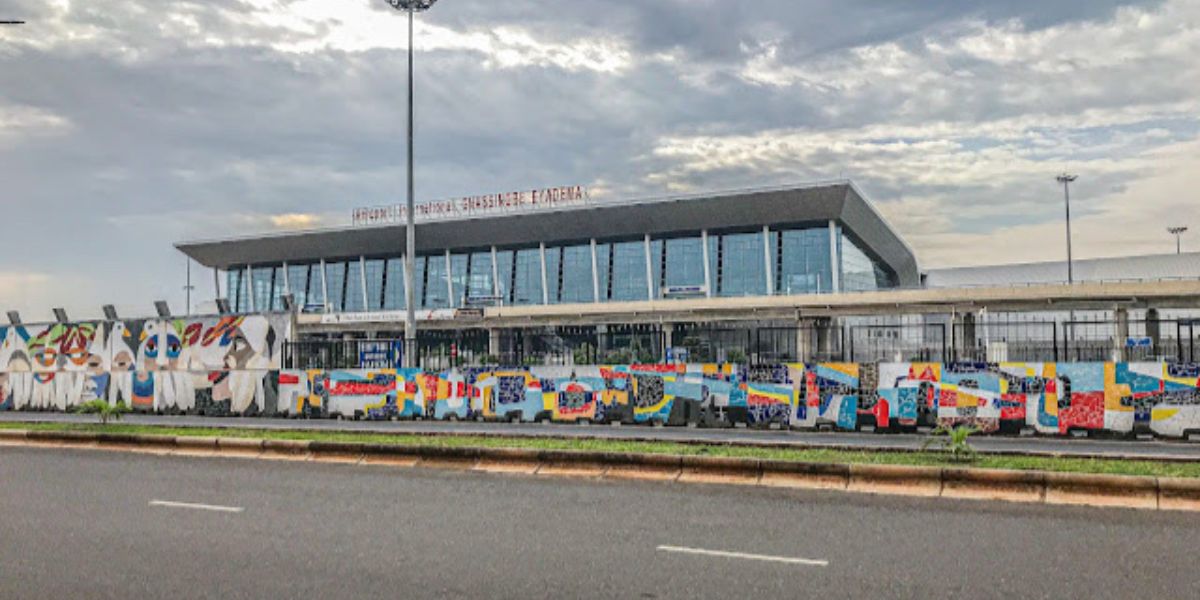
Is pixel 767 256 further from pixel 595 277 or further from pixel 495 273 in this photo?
pixel 495 273

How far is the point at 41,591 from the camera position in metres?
7.67

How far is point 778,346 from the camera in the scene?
23.9m

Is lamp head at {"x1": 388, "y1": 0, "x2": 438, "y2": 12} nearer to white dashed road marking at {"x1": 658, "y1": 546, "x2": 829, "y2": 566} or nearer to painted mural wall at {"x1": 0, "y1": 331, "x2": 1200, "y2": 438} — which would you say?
painted mural wall at {"x1": 0, "y1": 331, "x2": 1200, "y2": 438}

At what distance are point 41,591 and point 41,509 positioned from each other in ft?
15.4

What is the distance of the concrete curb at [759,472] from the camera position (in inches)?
444

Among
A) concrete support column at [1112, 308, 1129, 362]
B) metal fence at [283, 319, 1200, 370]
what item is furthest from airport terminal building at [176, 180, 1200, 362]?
concrete support column at [1112, 308, 1129, 362]

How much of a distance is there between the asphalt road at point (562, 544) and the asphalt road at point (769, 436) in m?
5.09

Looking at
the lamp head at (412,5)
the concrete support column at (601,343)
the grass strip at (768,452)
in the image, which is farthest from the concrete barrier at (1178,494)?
the lamp head at (412,5)

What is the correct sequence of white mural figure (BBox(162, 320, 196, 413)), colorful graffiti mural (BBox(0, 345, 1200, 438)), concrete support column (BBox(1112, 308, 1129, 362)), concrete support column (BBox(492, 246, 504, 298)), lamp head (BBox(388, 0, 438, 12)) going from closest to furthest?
colorful graffiti mural (BBox(0, 345, 1200, 438))
concrete support column (BBox(1112, 308, 1129, 362))
white mural figure (BBox(162, 320, 196, 413))
lamp head (BBox(388, 0, 438, 12))
concrete support column (BBox(492, 246, 504, 298))

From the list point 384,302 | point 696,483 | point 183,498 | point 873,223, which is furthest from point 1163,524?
point 384,302

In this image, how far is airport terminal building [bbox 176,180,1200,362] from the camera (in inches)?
2699

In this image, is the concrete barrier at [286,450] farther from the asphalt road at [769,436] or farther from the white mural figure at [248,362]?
the white mural figure at [248,362]

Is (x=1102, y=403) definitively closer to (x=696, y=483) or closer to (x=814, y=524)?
(x=696, y=483)

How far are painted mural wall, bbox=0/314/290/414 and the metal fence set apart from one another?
6.77 ft
